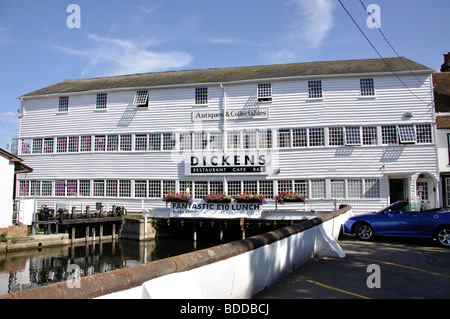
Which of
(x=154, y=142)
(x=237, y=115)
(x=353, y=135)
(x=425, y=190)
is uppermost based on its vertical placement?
(x=237, y=115)

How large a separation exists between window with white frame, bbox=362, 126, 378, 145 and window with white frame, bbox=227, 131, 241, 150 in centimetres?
811

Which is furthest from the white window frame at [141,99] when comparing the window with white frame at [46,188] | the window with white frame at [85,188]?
the window with white frame at [46,188]

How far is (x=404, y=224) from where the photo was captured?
464 inches

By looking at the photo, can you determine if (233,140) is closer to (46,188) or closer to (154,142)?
(154,142)

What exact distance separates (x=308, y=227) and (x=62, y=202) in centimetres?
2268

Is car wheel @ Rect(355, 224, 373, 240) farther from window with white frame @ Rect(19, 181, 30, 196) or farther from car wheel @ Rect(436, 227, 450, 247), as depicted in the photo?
window with white frame @ Rect(19, 181, 30, 196)

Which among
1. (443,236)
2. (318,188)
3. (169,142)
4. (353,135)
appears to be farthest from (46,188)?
(443,236)

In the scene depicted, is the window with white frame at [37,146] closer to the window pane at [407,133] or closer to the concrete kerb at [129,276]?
the window pane at [407,133]

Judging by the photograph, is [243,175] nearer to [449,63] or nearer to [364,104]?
[364,104]

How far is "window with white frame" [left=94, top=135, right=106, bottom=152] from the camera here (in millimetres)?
26109

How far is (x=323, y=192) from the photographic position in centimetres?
2239

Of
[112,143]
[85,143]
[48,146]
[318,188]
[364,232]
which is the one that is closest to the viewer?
[364,232]

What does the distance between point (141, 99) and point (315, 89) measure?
1243 centimetres
